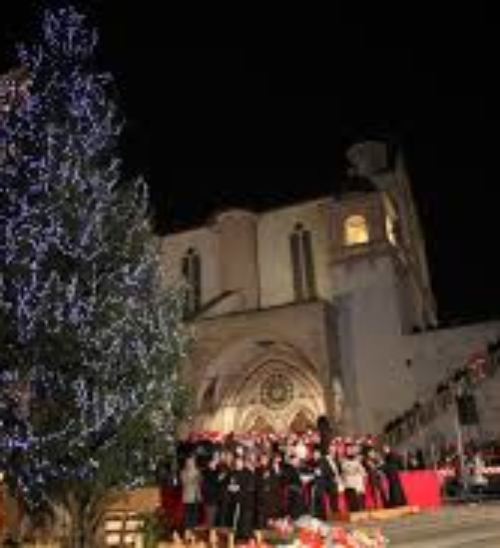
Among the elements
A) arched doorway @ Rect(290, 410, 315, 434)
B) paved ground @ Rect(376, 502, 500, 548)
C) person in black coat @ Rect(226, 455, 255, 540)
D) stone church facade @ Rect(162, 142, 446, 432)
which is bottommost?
paved ground @ Rect(376, 502, 500, 548)

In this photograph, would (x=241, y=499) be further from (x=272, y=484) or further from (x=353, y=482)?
(x=353, y=482)

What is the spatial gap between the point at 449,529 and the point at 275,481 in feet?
11.7

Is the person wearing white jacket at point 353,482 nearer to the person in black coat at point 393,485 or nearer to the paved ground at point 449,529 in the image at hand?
the person in black coat at point 393,485

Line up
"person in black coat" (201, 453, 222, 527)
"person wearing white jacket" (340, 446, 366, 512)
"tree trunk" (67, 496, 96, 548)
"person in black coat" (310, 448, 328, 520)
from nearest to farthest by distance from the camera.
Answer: "tree trunk" (67, 496, 96, 548) < "person in black coat" (201, 453, 222, 527) < "person in black coat" (310, 448, 328, 520) < "person wearing white jacket" (340, 446, 366, 512)

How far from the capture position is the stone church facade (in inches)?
1195

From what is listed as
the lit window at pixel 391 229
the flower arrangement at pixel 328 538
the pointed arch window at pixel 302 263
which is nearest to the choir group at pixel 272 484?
the flower arrangement at pixel 328 538

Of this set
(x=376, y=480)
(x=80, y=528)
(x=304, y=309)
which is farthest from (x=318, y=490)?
(x=304, y=309)

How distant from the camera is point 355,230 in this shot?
3291 centimetres

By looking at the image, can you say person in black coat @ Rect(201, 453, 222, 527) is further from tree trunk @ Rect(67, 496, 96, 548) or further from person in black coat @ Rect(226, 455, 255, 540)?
tree trunk @ Rect(67, 496, 96, 548)

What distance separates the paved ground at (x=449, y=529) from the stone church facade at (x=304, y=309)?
1252cm

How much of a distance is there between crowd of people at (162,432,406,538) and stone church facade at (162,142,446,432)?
979 cm

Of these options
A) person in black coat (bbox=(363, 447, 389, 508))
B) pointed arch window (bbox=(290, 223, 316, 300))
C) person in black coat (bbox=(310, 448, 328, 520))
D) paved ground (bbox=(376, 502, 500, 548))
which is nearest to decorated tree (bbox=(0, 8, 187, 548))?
person in black coat (bbox=(310, 448, 328, 520))

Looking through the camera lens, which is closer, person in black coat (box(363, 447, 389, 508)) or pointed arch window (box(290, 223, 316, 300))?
person in black coat (box(363, 447, 389, 508))

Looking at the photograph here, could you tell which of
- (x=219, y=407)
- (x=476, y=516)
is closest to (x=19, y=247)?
(x=476, y=516)
